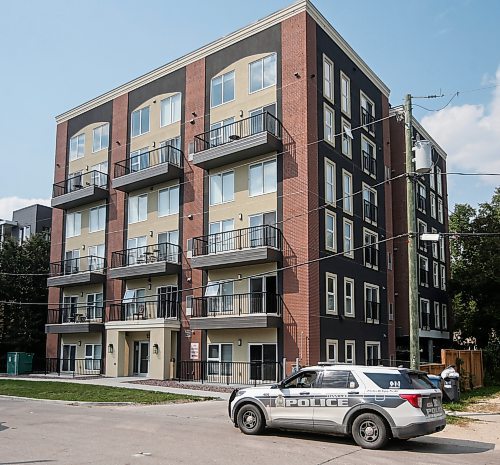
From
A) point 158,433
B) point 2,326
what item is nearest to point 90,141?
point 2,326

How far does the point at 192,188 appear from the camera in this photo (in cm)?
3319

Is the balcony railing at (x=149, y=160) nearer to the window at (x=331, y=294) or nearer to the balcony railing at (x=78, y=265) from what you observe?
the balcony railing at (x=78, y=265)

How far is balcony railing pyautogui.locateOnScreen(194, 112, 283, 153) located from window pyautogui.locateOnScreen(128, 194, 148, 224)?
17.0 ft

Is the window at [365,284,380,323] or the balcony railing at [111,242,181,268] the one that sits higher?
the balcony railing at [111,242,181,268]

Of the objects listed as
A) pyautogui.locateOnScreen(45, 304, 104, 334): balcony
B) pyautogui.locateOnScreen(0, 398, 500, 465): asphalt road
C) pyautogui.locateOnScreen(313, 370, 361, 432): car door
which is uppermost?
pyautogui.locateOnScreen(45, 304, 104, 334): balcony

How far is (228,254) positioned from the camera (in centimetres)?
2922

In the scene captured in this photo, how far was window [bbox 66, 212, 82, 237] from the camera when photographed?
40213 millimetres

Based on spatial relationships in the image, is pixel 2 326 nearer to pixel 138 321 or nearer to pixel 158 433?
pixel 138 321

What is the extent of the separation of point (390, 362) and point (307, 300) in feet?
33.8

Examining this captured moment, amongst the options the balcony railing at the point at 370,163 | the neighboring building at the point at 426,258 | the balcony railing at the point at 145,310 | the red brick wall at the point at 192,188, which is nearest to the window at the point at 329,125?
the balcony railing at the point at 370,163

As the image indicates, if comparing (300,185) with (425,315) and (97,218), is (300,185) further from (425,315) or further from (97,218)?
(425,315)

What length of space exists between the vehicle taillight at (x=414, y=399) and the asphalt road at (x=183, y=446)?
87 centimetres

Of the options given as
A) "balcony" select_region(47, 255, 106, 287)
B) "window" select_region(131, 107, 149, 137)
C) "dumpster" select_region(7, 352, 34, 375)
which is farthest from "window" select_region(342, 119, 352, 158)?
"dumpster" select_region(7, 352, 34, 375)

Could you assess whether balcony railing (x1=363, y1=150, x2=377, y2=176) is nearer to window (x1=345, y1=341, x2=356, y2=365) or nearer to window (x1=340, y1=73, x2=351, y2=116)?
window (x1=340, y1=73, x2=351, y2=116)
